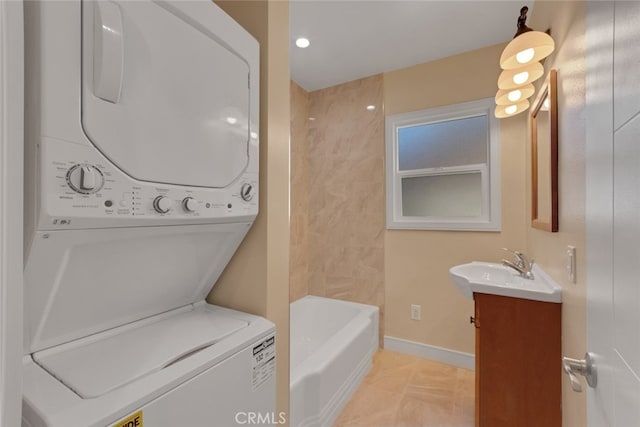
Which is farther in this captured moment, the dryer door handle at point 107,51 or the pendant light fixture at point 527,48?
the pendant light fixture at point 527,48

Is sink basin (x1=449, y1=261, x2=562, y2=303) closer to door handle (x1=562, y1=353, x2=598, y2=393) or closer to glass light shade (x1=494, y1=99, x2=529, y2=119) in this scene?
door handle (x1=562, y1=353, x2=598, y2=393)

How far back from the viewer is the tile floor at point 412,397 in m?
1.75

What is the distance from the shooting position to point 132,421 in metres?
0.56

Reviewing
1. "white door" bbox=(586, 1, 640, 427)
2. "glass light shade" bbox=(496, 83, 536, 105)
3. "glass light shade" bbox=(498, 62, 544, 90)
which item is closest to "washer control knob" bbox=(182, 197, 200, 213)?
"white door" bbox=(586, 1, 640, 427)

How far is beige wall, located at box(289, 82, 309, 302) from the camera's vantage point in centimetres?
283

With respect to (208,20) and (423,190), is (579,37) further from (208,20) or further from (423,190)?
(423,190)

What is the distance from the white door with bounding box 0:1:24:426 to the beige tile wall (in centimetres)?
240

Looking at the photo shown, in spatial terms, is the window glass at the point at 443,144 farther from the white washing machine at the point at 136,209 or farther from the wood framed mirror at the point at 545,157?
the white washing machine at the point at 136,209

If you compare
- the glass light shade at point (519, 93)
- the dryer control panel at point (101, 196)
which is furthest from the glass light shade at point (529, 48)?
the dryer control panel at point (101, 196)

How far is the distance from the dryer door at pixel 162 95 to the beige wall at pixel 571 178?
49.4 inches

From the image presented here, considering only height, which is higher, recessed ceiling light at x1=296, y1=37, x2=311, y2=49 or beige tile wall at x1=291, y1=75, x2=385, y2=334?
recessed ceiling light at x1=296, y1=37, x2=311, y2=49

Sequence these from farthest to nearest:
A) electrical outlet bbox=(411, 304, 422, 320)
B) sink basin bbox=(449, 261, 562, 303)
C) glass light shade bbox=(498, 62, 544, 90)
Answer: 1. electrical outlet bbox=(411, 304, 422, 320)
2. glass light shade bbox=(498, 62, 544, 90)
3. sink basin bbox=(449, 261, 562, 303)

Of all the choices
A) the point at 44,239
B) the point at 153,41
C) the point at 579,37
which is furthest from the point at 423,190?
the point at 44,239

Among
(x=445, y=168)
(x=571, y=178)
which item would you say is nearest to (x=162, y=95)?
(x=571, y=178)
